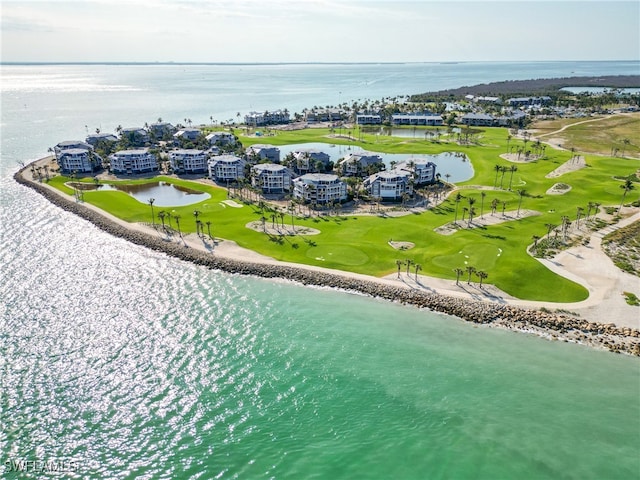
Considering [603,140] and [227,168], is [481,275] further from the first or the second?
[603,140]

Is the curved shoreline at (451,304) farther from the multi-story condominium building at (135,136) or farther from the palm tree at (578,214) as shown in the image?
the multi-story condominium building at (135,136)

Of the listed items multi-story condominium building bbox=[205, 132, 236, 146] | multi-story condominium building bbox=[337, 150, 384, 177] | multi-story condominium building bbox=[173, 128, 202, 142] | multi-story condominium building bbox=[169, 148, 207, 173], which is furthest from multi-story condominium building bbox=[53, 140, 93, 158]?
multi-story condominium building bbox=[337, 150, 384, 177]

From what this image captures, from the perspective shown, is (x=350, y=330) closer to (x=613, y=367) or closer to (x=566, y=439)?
(x=566, y=439)

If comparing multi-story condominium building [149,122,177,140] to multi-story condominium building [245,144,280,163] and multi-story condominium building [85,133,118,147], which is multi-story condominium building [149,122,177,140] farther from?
multi-story condominium building [245,144,280,163]

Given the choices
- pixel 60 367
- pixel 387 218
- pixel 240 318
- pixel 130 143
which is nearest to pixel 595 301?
pixel 387 218

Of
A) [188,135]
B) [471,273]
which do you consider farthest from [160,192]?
[471,273]

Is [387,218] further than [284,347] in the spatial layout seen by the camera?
Yes

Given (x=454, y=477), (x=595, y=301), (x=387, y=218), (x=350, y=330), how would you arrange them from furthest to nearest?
(x=387, y=218) < (x=595, y=301) < (x=350, y=330) < (x=454, y=477)
